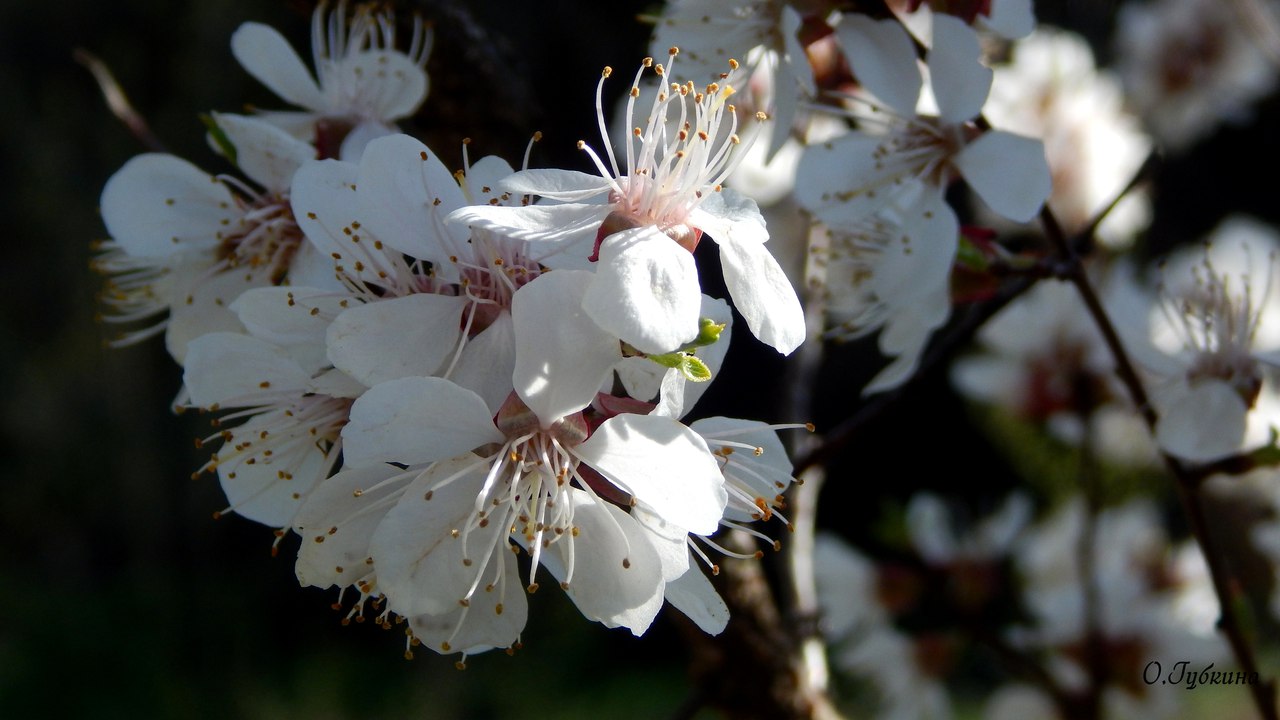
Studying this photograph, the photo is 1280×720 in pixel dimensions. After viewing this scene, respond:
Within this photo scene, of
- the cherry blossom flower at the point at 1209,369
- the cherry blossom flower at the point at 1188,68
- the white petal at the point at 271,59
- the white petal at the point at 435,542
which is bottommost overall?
the cherry blossom flower at the point at 1188,68

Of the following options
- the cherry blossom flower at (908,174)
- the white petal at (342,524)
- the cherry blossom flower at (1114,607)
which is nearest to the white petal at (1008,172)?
the cherry blossom flower at (908,174)

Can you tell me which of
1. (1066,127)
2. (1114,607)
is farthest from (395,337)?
(1066,127)

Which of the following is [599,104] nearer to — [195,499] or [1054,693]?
[1054,693]

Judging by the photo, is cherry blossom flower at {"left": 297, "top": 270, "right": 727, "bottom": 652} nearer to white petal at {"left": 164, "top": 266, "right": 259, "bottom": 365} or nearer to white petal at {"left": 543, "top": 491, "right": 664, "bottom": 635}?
white petal at {"left": 543, "top": 491, "right": 664, "bottom": 635}

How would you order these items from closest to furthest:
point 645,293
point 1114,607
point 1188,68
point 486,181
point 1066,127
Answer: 1. point 645,293
2. point 486,181
3. point 1114,607
4. point 1066,127
5. point 1188,68

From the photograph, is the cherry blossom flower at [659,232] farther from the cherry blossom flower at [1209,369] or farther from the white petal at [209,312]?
the cherry blossom flower at [1209,369]

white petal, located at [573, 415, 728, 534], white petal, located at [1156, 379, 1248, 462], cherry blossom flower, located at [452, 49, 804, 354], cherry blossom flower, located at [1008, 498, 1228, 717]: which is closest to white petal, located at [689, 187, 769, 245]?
cherry blossom flower, located at [452, 49, 804, 354]

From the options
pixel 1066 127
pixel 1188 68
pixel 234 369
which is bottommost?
pixel 1188 68

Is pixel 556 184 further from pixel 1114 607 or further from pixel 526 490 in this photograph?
pixel 1114 607
